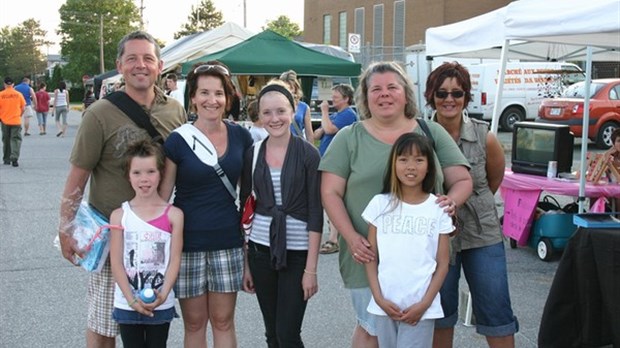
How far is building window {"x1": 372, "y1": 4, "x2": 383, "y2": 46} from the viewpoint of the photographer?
43438 millimetres

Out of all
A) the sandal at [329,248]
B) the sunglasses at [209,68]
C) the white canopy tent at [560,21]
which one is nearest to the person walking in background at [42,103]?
the sandal at [329,248]

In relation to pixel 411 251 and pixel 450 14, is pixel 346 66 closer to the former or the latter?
pixel 411 251

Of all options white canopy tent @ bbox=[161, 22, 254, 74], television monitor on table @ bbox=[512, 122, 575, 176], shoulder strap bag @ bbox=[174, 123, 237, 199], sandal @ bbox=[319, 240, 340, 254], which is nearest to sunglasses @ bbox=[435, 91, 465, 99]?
shoulder strap bag @ bbox=[174, 123, 237, 199]

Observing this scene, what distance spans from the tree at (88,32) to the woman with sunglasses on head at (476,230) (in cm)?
7228

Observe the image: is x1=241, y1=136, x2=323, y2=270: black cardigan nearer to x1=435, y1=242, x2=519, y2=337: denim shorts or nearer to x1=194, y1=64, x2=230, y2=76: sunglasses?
x1=194, y1=64, x2=230, y2=76: sunglasses

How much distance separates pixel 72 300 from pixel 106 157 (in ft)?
8.72

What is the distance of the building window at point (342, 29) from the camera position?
47969 mm

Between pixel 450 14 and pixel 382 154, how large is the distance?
35659mm

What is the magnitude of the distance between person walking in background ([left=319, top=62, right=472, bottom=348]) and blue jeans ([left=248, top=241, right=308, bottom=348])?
27cm

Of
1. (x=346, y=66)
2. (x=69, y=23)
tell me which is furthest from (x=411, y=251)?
(x=69, y=23)

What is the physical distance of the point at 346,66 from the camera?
11.8m

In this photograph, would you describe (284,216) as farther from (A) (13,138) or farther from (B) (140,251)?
(A) (13,138)

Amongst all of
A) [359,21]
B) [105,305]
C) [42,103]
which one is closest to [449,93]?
[105,305]

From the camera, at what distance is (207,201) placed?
10.8 ft
